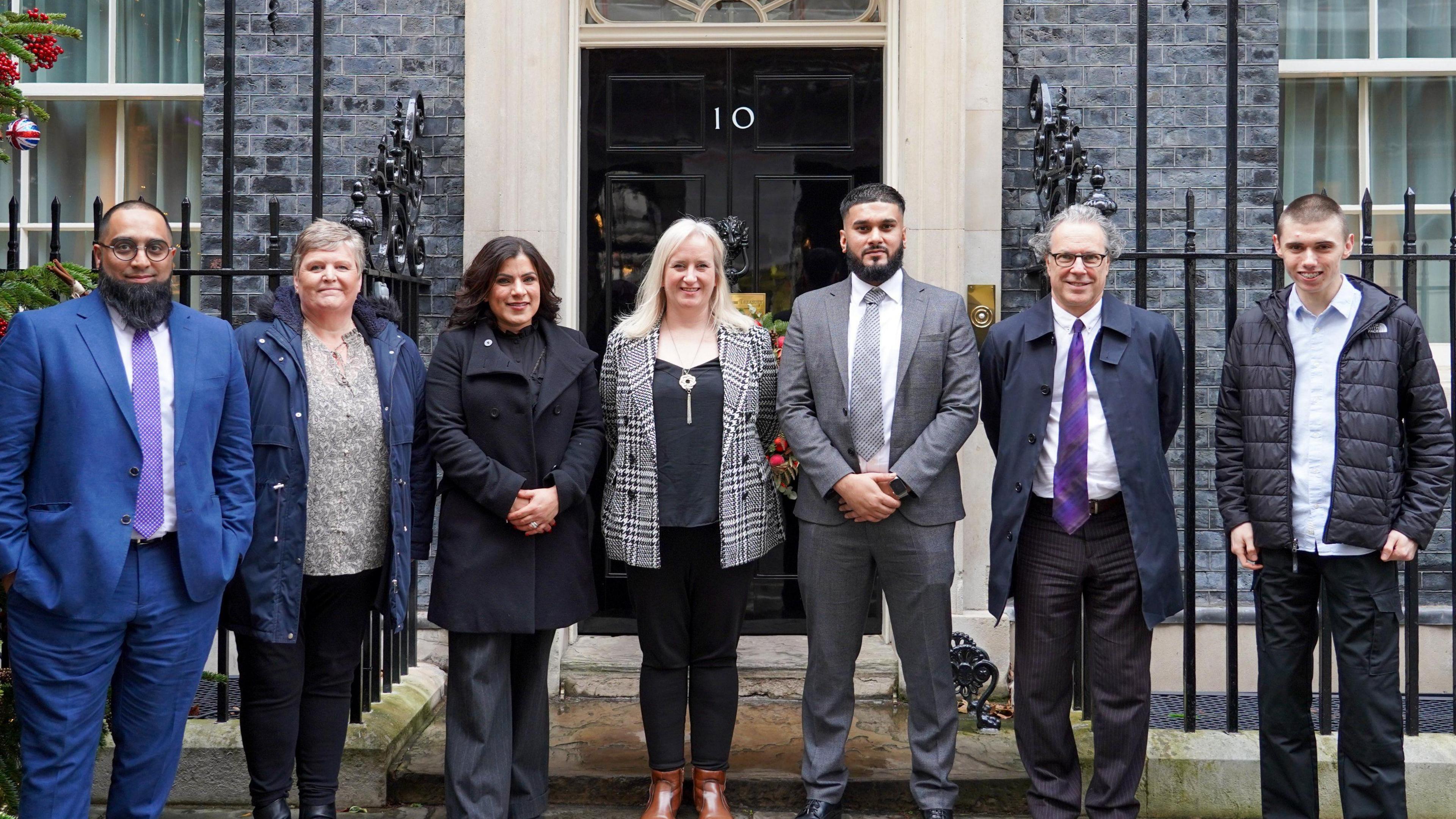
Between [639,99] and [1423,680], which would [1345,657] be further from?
[639,99]

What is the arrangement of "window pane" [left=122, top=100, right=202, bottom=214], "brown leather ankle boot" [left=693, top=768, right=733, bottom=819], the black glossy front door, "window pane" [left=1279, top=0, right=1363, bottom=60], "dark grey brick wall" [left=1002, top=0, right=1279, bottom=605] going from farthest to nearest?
"window pane" [left=122, top=100, right=202, bottom=214] < "window pane" [left=1279, top=0, right=1363, bottom=60] < the black glossy front door < "dark grey brick wall" [left=1002, top=0, right=1279, bottom=605] < "brown leather ankle boot" [left=693, top=768, right=733, bottom=819]

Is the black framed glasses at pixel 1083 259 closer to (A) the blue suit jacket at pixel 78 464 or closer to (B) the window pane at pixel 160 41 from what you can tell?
(A) the blue suit jacket at pixel 78 464

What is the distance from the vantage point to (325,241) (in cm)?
371

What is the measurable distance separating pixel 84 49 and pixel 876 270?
14.0 ft

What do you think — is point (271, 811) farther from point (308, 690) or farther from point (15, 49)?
point (15, 49)

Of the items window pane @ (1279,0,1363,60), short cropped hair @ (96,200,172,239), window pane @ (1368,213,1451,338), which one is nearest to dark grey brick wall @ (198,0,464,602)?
short cropped hair @ (96,200,172,239)

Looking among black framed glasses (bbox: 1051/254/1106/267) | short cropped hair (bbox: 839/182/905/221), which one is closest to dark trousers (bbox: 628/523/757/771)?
short cropped hair (bbox: 839/182/905/221)

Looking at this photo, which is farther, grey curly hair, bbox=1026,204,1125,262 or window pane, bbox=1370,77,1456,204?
window pane, bbox=1370,77,1456,204

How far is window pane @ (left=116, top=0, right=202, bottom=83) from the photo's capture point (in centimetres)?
604

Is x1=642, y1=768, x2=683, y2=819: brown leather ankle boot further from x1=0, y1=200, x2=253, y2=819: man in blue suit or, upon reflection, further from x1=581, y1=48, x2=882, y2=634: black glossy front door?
x1=581, y1=48, x2=882, y2=634: black glossy front door

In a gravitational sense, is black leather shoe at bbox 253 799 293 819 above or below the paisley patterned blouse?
below

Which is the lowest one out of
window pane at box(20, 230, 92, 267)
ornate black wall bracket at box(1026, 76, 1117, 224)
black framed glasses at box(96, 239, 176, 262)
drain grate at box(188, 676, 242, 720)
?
drain grate at box(188, 676, 242, 720)

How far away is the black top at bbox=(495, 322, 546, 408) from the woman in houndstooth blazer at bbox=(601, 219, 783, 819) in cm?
28

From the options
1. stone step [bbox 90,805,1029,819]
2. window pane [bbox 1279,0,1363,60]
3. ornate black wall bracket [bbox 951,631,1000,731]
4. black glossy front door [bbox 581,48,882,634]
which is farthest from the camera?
window pane [bbox 1279,0,1363,60]
